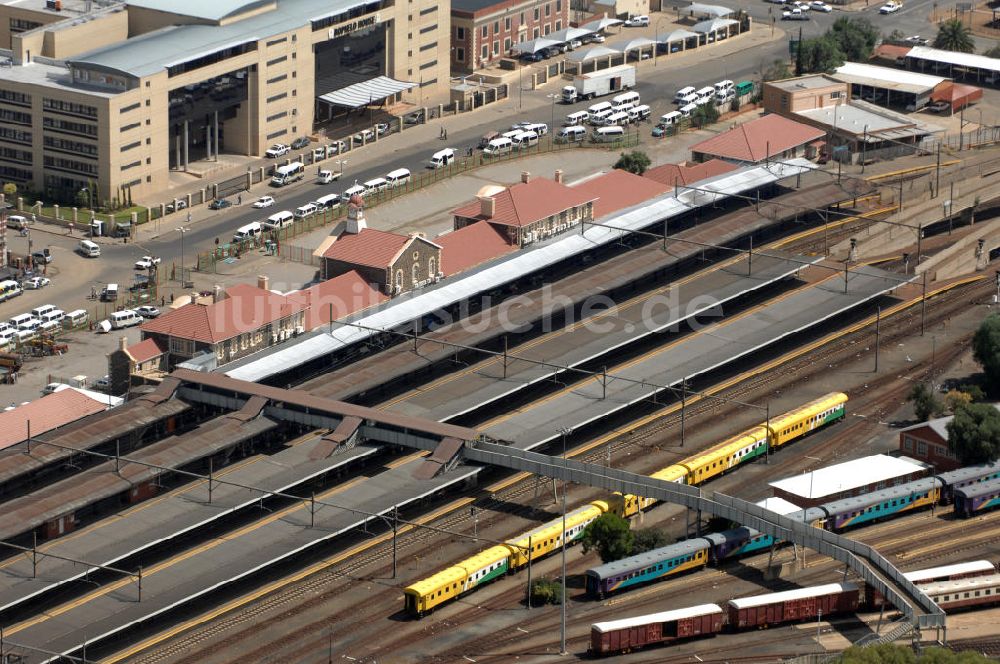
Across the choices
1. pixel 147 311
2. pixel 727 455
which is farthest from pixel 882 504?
pixel 147 311

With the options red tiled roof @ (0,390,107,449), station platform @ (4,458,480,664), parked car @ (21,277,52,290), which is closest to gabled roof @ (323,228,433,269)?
red tiled roof @ (0,390,107,449)

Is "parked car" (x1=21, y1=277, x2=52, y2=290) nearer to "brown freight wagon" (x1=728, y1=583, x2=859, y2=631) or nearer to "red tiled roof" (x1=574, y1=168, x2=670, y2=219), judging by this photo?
"red tiled roof" (x1=574, y1=168, x2=670, y2=219)

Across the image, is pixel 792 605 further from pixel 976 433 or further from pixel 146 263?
pixel 146 263

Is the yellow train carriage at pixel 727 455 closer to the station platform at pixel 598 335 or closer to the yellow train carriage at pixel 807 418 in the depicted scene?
the yellow train carriage at pixel 807 418

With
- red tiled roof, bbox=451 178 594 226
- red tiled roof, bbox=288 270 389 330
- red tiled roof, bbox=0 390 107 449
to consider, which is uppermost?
red tiled roof, bbox=451 178 594 226

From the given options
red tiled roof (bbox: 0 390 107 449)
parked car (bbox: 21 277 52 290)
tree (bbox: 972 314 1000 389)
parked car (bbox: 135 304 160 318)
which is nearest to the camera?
red tiled roof (bbox: 0 390 107 449)

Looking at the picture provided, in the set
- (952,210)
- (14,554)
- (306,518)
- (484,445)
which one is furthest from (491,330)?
(952,210)

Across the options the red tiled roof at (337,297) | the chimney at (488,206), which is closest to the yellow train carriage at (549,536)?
the red tiled roof at (337,297)

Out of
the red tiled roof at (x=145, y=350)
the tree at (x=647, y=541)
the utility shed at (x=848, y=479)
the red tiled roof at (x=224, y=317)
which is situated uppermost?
the red tiled roof at (x=224, y=317)
